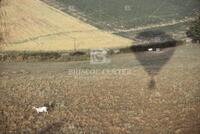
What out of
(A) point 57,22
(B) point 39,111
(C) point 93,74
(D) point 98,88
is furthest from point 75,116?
(A) point 57,22

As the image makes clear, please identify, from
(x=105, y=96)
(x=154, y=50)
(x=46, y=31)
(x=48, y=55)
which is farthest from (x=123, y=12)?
(x=105, y=96)

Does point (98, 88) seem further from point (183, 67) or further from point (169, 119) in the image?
point (183, 67)

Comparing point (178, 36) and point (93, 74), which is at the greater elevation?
point (178, 36)

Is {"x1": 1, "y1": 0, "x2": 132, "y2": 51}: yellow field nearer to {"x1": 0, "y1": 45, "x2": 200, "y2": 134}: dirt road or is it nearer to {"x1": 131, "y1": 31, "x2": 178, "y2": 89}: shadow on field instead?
{"x1": 131, "y1": 31, "x2": 178, "y2": 89}: shadow on field

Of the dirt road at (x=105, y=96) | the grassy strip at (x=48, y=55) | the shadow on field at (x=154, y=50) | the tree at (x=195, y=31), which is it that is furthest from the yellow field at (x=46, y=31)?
the tree at (x=195, y=31)

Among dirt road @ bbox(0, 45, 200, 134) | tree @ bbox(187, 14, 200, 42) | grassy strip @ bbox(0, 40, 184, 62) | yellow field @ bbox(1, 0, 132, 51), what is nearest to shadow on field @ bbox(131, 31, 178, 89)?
dirt road @ bbox(0, 45, 200, 134)
